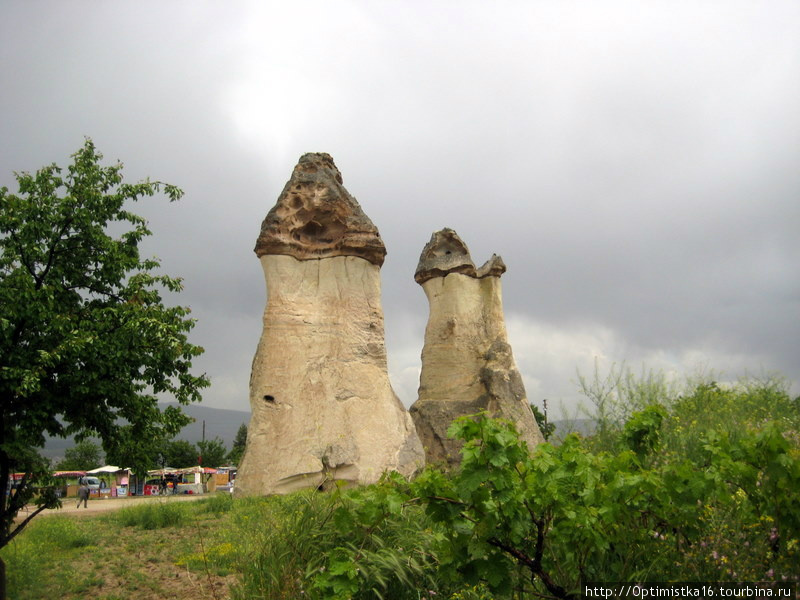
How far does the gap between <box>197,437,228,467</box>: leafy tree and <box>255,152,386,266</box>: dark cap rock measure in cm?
3735

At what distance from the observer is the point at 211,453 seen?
49.8 metres

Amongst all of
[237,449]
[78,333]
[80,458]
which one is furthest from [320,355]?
[80,458]

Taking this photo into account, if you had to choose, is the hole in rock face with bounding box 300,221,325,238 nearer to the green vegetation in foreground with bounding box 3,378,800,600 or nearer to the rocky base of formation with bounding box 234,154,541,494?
the rocky base of formation with bounding box 234,154,541,494

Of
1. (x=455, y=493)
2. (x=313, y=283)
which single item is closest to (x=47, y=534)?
(x=313, y=283)

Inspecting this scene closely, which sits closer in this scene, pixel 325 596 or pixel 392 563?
pixel 325 596

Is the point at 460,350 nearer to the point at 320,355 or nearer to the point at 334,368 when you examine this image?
the point at 334,368

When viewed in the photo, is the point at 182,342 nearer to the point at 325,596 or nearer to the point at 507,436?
the point at 325,596

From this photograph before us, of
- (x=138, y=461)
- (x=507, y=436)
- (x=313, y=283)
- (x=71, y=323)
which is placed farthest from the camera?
(x=313, y=283)

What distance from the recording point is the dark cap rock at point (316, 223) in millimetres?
15367

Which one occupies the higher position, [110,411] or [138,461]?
[110,411]

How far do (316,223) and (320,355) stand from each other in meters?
3.47

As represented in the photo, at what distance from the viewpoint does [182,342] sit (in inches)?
262

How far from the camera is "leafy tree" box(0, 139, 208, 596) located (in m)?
5.77

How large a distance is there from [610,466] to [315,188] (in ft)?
42.5
